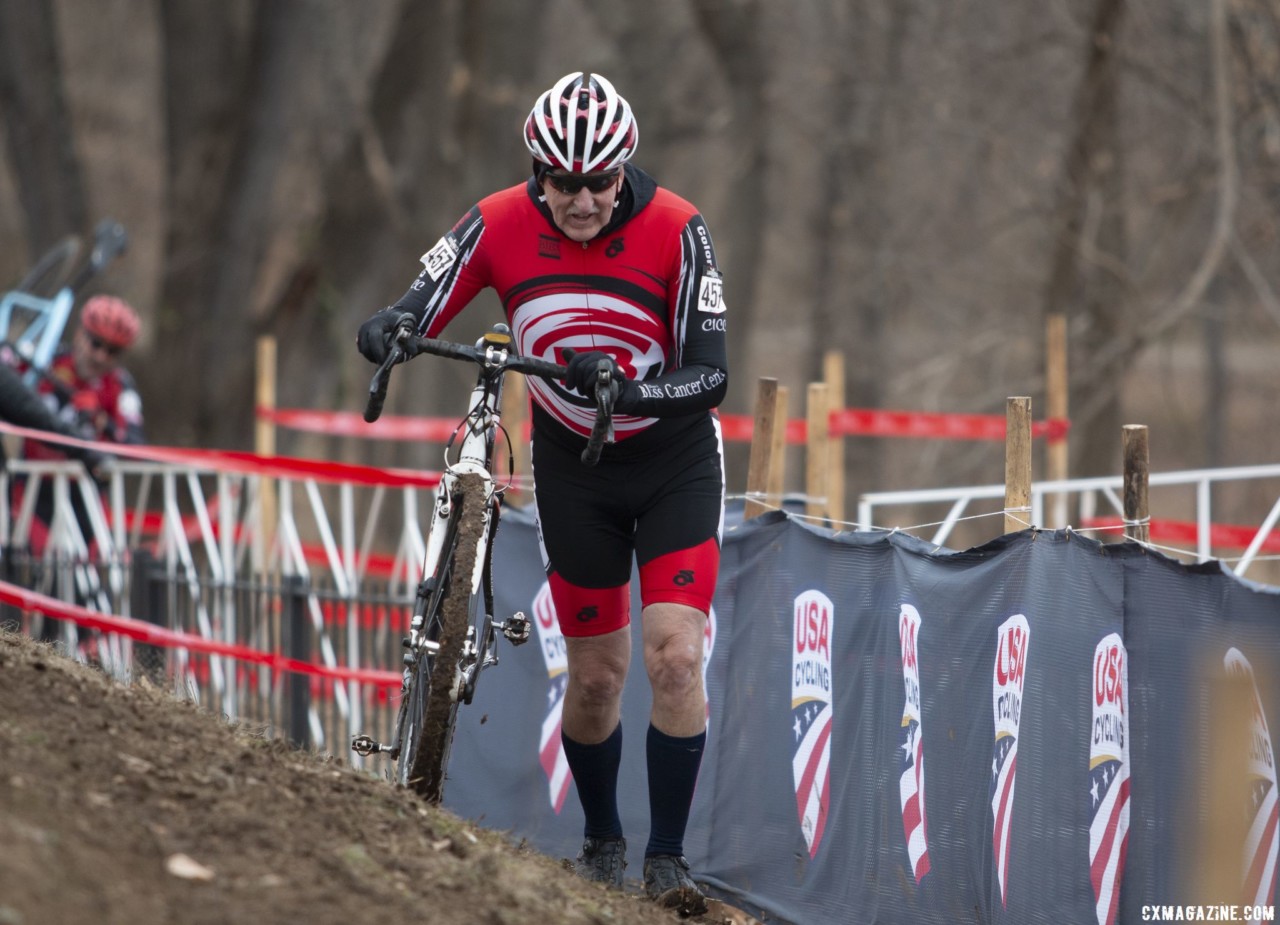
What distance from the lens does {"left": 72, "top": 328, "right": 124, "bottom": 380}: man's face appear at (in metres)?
10.6

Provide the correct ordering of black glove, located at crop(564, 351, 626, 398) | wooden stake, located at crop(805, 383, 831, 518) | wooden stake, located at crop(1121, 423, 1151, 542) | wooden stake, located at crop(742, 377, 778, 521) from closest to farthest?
black glove, located at crop(564, 351, 626, 398)
wooden stake, located at crop(1121, 423, 1151, 542)
wooden stake, located at crop(742, 377, 778, 521)
wooden stake, located at crop(805, 383, 831, 518)

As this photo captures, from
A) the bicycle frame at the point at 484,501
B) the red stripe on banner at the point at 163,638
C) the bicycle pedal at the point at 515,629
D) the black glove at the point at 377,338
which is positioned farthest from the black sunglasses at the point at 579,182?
the red stripe on banner at the point at 163,638

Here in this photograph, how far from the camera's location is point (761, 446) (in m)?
7.11

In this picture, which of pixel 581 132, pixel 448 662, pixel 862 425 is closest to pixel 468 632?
pixel 448 662

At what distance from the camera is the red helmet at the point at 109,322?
10500 mm

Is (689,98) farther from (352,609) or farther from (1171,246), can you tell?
(352,609)

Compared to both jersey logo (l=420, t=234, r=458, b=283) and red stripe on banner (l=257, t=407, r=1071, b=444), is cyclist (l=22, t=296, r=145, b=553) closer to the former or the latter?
red stripe on banner (l=257, t=407, r=1071, b=444)

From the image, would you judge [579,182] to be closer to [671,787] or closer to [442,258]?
[442,258]

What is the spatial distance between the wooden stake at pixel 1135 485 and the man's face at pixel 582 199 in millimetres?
1854

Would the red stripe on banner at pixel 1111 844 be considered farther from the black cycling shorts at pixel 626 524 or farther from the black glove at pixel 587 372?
the black glove at pixel 587 372

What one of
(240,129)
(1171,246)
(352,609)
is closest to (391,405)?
(240,129)

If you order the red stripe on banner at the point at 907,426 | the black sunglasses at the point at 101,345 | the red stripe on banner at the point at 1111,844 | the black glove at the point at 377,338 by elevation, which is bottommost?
the red stripe on banner at the point at 1111,844

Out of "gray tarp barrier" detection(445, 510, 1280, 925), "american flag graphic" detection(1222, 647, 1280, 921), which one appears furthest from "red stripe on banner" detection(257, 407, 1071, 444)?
"american flag graphic" detection(1222, 647, 1280, 921)

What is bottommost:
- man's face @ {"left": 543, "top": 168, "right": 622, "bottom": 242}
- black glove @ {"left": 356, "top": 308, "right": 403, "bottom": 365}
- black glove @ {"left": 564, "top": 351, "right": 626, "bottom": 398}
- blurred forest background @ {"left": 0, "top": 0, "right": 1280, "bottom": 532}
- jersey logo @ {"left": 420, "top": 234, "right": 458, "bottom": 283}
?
black glove @ {"left": 564, "top": 351, "right": 626, "bottom": 398}
